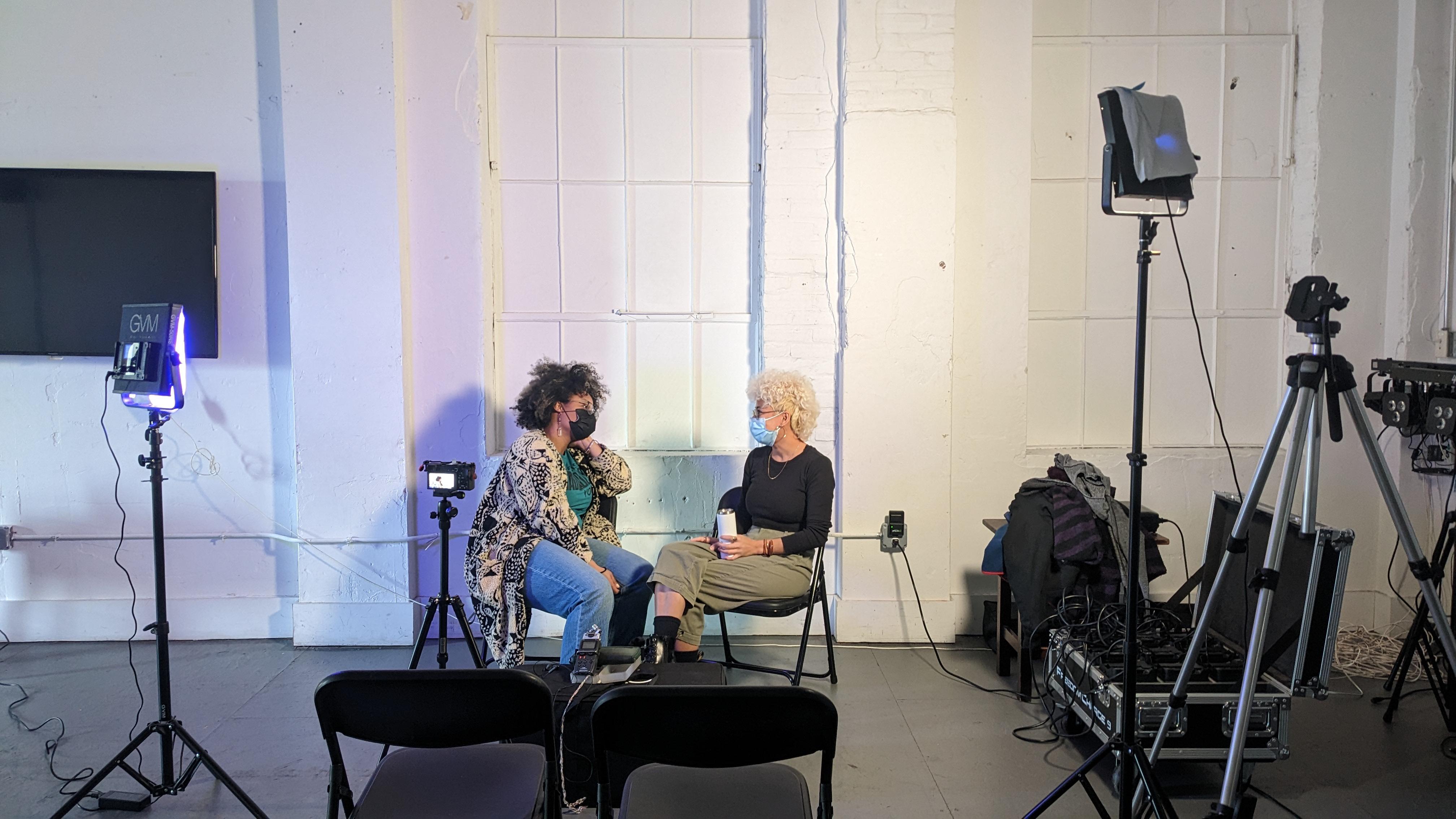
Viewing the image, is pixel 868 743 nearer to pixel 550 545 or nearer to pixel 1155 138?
pixel 550 545

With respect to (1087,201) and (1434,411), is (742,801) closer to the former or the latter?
(1434,411)

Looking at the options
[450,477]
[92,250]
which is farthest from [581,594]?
[92,250]

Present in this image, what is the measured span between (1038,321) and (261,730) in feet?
12.3

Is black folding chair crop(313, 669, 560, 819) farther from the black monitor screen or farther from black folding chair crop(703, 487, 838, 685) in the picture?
the black monitor screen

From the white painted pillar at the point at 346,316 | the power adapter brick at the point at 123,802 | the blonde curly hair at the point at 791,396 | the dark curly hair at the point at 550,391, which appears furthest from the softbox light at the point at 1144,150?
the power adapter brick at the point at 123,802

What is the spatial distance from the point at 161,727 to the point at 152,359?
44.4 inches

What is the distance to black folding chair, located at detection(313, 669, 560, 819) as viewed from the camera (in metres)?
1.96

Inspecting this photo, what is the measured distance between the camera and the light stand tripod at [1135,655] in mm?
2416

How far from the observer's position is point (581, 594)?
3506mm

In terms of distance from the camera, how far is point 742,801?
206 centimetres

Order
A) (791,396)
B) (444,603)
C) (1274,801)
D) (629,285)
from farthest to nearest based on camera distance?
(629,285) < (791,396) < (444,603) < (1274,801)

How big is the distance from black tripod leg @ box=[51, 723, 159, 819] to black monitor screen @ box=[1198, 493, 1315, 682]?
122 inches

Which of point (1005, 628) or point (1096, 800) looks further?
point (1005, 628)

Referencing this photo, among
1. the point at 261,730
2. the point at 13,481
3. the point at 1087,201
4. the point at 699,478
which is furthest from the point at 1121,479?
the point at 13,481
